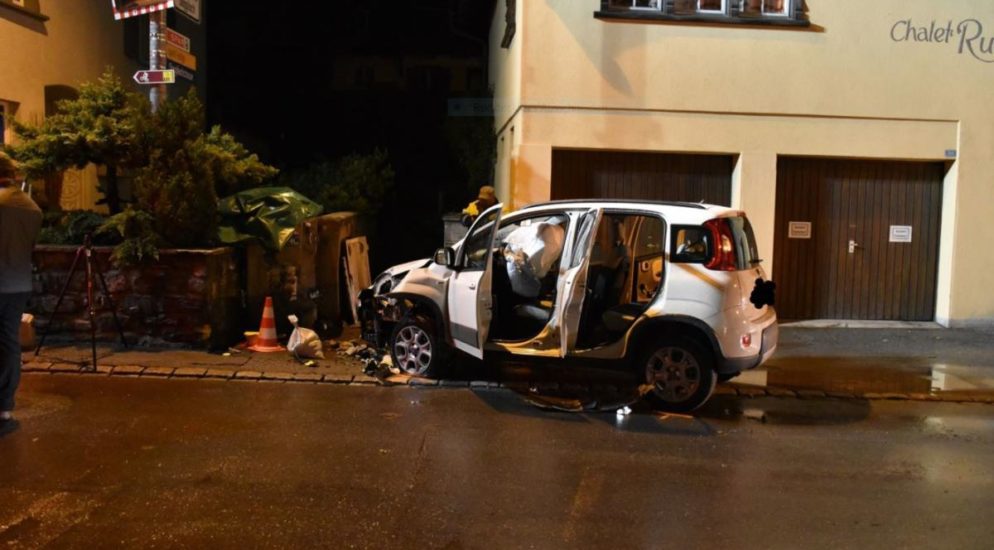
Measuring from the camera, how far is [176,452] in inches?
234

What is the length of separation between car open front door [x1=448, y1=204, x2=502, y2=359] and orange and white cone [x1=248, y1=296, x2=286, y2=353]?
2.29 metres

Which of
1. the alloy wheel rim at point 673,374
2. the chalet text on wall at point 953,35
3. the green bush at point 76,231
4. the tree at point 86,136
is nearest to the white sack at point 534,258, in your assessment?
the alloy wheel rim at point 673,374

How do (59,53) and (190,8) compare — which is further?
(59,53)

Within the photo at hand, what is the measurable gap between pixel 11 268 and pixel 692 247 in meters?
5.21

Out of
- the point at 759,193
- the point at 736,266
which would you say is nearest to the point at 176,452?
the point at 736,266

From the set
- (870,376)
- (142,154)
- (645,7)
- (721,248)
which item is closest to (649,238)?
(721,248)

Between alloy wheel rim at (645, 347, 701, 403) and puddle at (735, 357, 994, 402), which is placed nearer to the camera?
alloy wheel rim at (645, 347, 701, 403)

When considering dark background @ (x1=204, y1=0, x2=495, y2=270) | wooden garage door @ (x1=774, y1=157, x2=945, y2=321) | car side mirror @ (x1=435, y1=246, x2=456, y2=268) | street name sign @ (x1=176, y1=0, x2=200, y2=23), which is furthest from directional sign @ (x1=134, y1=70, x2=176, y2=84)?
wooden garage door @ (x1=774, y1=157, x2=945, y2=321)

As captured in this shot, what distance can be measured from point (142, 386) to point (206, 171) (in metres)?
2.47

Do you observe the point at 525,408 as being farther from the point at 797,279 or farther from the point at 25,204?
the point at 797,279

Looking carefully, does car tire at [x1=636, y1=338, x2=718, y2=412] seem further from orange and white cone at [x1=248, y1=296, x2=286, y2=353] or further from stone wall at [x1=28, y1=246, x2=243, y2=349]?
stone wall at [x1=28, y1=246, x2=243, y2=349]

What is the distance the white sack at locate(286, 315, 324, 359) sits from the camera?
8.90m

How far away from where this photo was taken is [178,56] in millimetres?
9539

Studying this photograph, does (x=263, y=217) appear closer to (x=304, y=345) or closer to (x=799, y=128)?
(x=304, y=345)
